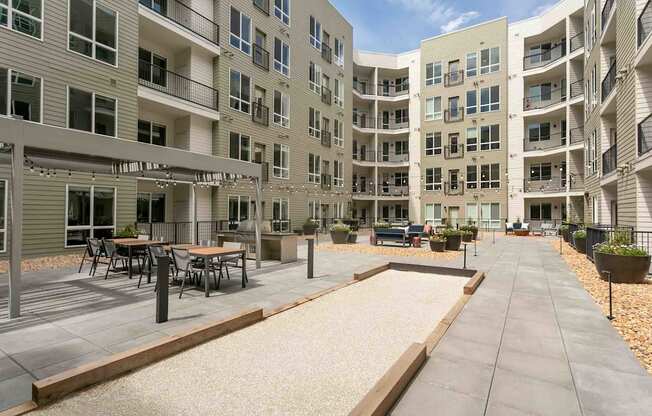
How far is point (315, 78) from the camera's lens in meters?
28.0

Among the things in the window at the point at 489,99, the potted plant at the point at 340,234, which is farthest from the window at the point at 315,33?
the potted plant at the point at 340,234

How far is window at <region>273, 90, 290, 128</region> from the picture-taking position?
77.9 ft

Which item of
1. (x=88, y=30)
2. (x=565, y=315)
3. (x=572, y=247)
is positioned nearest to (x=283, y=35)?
(x=88, y=30)

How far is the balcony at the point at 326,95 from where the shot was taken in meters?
28.8

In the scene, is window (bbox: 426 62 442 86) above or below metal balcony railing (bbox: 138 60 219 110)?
above

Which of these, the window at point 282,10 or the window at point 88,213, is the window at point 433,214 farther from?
the window at point 88,213

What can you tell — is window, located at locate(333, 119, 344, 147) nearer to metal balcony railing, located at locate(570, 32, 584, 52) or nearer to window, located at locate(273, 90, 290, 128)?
window, located at locate(273, 90, 290, 128)

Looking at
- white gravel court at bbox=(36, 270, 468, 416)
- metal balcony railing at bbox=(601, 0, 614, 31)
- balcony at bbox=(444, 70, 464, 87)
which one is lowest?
white gravel court at bbox=(36, 270, 468, 416)

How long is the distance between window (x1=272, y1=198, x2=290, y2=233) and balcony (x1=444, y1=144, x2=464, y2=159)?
752 inches

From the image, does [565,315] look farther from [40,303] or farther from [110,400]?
[40,303]

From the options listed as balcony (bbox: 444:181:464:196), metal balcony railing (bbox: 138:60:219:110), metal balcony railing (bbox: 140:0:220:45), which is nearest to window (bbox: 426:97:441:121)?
balcony (bbox: 444:181:464:196)

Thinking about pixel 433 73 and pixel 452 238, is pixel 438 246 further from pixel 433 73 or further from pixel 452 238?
pixel 433 73

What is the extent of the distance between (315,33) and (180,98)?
625 inches

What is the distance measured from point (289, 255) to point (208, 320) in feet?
21.1
